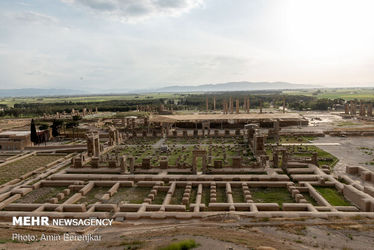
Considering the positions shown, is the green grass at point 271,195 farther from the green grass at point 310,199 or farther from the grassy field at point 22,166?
the grassy field at point 22,166

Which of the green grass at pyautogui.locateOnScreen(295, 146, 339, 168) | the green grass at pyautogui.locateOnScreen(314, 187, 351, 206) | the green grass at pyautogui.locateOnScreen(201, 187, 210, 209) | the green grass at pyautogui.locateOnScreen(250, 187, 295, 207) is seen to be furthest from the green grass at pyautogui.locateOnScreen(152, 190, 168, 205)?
the green grass at pyautogui.locateOnScreen(295, 146, 339, 168)

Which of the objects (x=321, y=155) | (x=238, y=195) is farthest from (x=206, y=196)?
(x=321, y=155)

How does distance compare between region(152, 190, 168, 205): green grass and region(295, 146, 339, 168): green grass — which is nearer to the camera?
region(152, 190, 168, 205): green grass

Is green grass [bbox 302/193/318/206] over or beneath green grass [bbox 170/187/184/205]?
over

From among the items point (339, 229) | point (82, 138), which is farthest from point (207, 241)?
point (82, 138)

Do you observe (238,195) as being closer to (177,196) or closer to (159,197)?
(177,196)

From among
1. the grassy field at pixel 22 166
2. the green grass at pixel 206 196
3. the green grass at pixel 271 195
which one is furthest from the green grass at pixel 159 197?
the grassy field at pixel 22 166

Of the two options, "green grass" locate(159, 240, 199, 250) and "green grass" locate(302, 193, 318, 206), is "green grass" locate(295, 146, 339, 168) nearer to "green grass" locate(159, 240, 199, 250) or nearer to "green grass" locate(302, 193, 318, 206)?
"green grass" locate(302, 193, 318, 206)
